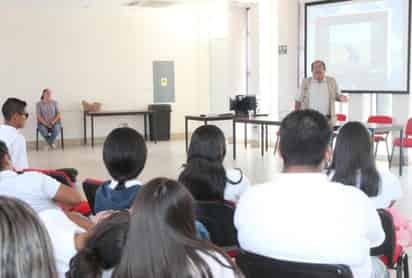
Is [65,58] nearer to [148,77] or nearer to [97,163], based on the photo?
[148,77]

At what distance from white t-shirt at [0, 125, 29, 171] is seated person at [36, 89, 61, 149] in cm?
722

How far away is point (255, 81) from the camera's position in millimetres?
11516

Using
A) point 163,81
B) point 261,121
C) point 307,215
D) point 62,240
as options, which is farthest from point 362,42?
point 62,240

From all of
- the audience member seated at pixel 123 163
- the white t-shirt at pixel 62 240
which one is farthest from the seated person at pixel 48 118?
the white t-shirt at pixel 62 240

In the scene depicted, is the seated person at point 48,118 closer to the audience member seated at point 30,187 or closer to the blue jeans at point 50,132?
the blue jeans at point 50,132

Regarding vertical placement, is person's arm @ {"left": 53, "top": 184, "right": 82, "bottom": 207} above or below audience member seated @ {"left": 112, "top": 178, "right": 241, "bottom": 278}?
below

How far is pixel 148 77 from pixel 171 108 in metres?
0.88

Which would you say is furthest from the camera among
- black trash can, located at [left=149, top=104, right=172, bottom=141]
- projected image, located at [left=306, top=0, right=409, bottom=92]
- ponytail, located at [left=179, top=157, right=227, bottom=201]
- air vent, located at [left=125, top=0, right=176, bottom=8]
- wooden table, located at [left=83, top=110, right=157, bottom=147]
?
black trash can, located at [left=149, top=104, right=172, bottom=141]

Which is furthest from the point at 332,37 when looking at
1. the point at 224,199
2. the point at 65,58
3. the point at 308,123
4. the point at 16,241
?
the point at 16,241

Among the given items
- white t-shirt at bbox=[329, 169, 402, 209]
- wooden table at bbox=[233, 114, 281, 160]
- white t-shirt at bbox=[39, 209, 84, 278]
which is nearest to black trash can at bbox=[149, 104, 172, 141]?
wooden table at bbox=[233, 114, 281, 160]

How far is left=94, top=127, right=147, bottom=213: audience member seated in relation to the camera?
9.04 ft

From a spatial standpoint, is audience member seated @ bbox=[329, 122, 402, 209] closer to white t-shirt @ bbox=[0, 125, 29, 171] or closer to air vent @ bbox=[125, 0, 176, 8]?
white t-shirt @ bbox=[0, 125, 29, 171]

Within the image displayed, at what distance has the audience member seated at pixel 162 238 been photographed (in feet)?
4.60

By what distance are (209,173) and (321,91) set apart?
520 cm
